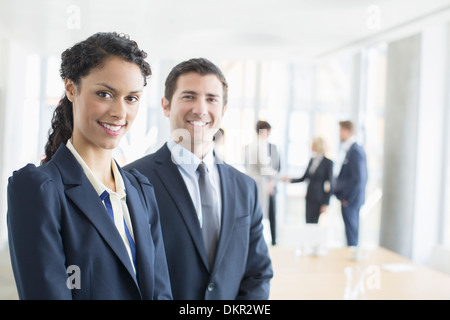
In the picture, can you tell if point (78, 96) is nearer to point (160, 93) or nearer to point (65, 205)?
point (65, 205)

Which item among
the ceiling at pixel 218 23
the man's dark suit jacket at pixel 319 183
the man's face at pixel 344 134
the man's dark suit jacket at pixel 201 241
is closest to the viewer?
the man's dark suit jacket at pixel 201 241

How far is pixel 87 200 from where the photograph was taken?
0.85 m

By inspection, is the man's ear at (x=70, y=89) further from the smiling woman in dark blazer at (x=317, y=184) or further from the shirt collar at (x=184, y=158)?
the smiling woman in dark blazer at (x=317, y=184)

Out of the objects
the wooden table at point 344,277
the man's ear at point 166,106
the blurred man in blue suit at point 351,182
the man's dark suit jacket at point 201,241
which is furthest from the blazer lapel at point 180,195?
the blurred man in blue suit at point 351,182

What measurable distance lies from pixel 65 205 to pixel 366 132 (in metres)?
2.05

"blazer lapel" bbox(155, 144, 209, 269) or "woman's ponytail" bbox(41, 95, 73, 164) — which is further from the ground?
"woman's ponytail" bbox(41, 95, 73, 164)

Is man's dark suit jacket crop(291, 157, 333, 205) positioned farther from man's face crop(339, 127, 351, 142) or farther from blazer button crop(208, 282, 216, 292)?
blazer button crop(208, 282, 216, 292)

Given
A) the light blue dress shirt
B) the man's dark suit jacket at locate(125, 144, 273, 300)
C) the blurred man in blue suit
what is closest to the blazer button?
the man's dark suit jacket at locate(125, 144, 273, 300)

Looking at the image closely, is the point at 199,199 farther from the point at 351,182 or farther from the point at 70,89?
the point at 351,182

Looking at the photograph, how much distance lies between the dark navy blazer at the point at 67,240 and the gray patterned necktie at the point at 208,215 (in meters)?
0.29

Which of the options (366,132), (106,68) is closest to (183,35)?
(106,68)

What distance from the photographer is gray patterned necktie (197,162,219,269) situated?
1212 mm

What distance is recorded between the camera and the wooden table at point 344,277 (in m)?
1.98

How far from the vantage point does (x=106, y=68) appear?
89cm
